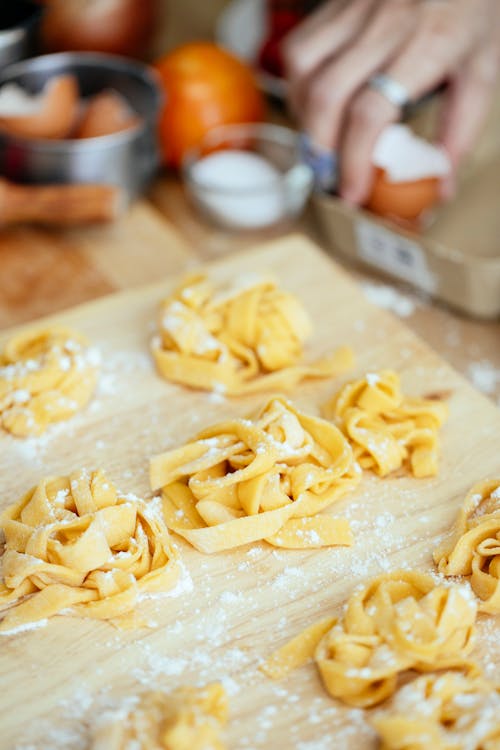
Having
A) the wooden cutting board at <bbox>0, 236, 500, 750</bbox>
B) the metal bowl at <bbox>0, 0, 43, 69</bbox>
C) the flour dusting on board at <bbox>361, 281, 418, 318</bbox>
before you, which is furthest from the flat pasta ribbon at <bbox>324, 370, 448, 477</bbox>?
the metal bowl at <bbox>0, 0, 43, 69</bbox>

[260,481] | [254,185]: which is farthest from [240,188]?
[260,481]

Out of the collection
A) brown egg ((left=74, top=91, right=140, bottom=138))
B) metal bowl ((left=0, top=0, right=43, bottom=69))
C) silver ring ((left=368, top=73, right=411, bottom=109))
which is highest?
silver ring ((left=368, top=73, right=411, bottom=109))

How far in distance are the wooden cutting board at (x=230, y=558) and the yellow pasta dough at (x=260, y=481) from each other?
0.14 ft

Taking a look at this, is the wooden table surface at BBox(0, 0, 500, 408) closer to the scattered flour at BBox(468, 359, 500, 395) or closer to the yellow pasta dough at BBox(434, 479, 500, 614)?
the scattered flour at BBox(468, 359, 500, 395)

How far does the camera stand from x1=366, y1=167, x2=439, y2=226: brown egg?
2732 millimetres

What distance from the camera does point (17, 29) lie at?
3.05 meters

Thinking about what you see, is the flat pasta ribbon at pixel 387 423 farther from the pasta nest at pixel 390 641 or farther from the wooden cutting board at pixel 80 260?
the wooden cutting board at pixel 80 260

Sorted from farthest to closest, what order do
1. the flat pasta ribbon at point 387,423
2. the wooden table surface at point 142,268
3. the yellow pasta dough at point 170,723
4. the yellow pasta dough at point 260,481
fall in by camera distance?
the wooden table surface at point 142,268, the flat pasta ribbon at point 387,423, the yellow pasta dough at point 260,481, the yellow pasta dough at point 170,723

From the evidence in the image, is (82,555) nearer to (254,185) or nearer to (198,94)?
(254,185)

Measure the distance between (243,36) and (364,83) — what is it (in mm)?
1014

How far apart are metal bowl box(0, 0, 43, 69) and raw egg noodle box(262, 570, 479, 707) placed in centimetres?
214

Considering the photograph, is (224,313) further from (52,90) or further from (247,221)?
(52,90)

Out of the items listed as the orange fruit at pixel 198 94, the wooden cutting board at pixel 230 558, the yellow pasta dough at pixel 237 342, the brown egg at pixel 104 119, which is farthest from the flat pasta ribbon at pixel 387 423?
the orange fruit at pixel 198 94

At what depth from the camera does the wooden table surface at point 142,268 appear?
264cm
